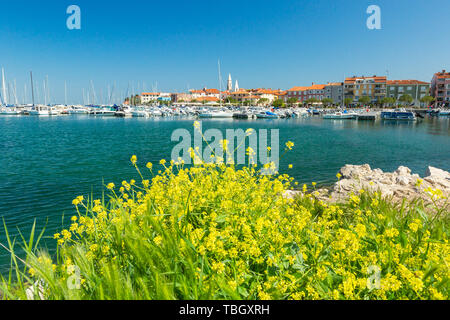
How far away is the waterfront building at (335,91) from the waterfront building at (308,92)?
3531 millimetres

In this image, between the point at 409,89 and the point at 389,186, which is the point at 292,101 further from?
the point at 389,186

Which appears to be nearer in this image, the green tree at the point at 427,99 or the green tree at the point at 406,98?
the green tree at the point at 427,99

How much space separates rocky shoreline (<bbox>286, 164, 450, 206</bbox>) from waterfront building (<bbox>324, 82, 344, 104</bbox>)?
5172 inches

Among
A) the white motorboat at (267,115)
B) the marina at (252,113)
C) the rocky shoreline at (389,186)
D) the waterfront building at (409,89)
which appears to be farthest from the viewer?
the waterfront building at (409,89)

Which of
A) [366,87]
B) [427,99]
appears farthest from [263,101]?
[427,99]

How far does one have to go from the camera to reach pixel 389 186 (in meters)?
10.4

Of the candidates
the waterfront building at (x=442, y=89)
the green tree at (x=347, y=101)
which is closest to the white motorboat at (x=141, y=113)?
the green tree at (x=347, y=101)

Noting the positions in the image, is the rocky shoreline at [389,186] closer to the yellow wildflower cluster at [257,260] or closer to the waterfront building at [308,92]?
the yellow wildflower cluster at [257,260]

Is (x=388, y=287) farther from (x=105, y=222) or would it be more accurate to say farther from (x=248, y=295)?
(x=105, y=222)

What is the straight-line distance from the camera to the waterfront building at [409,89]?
386 ft

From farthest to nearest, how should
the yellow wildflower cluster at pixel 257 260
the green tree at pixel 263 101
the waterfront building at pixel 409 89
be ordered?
the green tree at pixel 263 101
the waterfront building at pixel 409 89
the yellow wildflower cluster at pixel 257 260

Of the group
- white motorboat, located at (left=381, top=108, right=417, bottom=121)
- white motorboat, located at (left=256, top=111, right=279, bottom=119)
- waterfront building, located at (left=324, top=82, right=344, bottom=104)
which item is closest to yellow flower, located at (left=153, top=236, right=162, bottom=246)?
white motorboat, located at (left=256, top=111, right=279, bottom=119)

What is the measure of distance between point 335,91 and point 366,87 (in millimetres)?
16897
